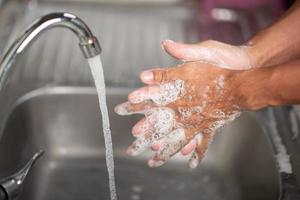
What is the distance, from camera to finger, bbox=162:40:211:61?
77cm

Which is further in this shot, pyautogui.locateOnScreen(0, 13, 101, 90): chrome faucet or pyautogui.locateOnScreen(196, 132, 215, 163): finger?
pyautogui.locateOnScreen(196, 132, 215, 163): finger

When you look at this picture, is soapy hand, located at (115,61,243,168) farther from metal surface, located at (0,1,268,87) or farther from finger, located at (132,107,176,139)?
metal surface, located at (0,1,268,87)

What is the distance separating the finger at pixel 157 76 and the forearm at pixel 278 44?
14 centimetres

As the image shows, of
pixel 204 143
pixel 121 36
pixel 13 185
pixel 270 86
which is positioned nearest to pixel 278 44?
pixel 270 86

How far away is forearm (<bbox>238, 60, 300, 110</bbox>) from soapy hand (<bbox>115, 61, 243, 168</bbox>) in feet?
0.05

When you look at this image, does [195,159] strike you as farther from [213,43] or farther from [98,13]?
[98,13]

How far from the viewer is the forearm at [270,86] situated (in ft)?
2.43

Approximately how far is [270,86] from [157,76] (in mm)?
180

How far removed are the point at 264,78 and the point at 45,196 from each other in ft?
1.52

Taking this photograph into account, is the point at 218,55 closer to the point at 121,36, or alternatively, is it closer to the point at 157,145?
the point at 157,145

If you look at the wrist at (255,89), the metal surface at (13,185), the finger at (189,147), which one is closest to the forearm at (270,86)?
the wrist at (255,89)

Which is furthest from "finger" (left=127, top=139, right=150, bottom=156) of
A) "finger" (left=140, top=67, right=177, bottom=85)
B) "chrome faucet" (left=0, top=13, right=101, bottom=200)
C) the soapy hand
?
"chrome faucet" (left=0, top=13, right=101, bottom=200)

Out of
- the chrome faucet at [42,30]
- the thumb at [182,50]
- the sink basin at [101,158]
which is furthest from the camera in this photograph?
the sink basin at [101,158]

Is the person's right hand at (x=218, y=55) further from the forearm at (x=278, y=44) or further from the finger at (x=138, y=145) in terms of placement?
the finger at (x=138, y=145)
